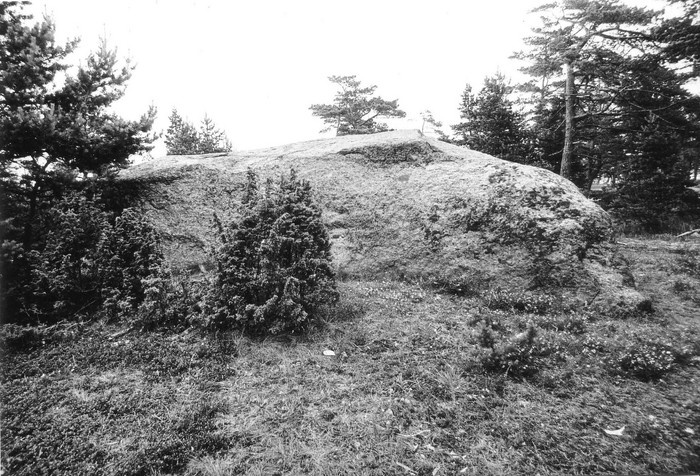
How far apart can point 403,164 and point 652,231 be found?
51.5ft

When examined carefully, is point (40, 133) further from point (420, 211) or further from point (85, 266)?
point (420, 211)

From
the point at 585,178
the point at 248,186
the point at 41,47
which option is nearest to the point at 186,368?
the point at 248,186

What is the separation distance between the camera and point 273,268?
527 centimetres

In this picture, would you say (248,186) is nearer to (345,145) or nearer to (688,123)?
(345,145)

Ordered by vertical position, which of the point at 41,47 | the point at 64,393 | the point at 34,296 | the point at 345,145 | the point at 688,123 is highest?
the point at 41,47

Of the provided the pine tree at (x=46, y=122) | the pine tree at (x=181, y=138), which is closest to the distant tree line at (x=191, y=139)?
the pine tree at (x=181, y=138)

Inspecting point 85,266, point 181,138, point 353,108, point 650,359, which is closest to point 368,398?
point 650,359

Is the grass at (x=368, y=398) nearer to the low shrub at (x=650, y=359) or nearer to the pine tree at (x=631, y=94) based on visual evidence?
the low shrub at (x=650, y=359)

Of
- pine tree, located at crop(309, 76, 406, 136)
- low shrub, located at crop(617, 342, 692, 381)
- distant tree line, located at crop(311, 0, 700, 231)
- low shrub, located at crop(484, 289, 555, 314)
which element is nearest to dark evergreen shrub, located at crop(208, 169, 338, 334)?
low shrub, located at crop(484, 289, 555, 314)

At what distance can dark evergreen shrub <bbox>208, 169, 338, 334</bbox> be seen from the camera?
5.06 metres

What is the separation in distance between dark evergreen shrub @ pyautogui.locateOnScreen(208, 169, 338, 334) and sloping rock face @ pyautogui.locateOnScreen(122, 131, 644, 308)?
867 mm

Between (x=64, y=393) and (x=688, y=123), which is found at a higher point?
(x=688, y=123)

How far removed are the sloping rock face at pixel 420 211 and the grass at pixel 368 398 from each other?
1283 millimetres

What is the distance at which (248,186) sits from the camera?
600 cm
